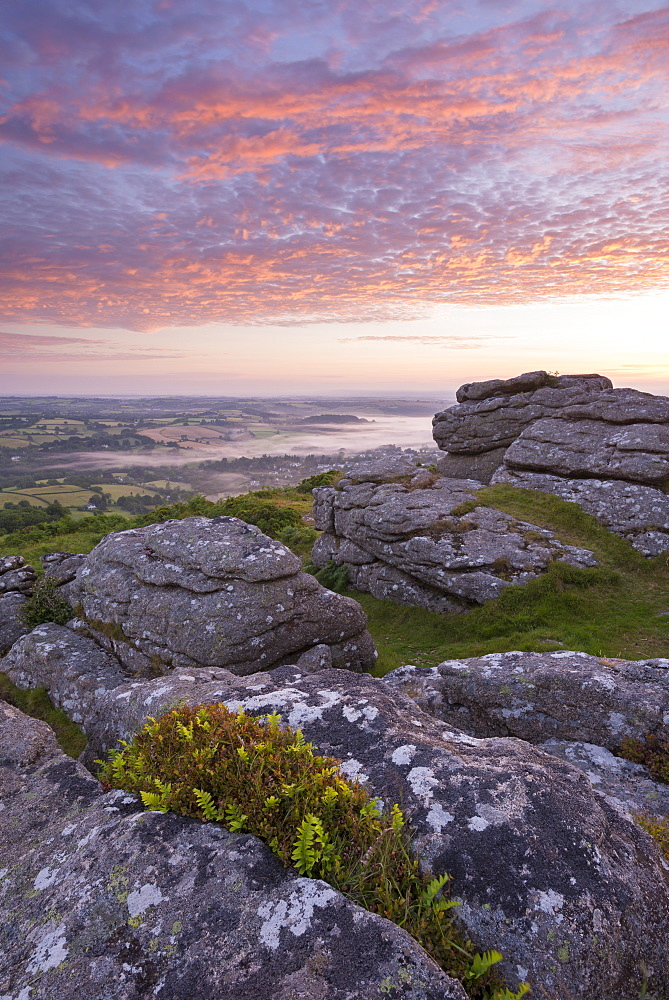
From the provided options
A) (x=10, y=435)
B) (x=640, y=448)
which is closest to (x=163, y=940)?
(x=640, y=448)

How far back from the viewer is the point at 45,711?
11.3 metres

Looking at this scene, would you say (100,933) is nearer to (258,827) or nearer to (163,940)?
(163,940)

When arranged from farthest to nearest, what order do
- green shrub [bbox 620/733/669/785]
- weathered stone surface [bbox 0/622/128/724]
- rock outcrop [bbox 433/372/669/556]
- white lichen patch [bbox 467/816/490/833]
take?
rock outcrop [bbox 433/372/669/556] → weathered stone surface [bbox 0/622/128/724] → green shrub [bbox 620/733/669/785] → white lichen patch [bbox 467/816/490/833]

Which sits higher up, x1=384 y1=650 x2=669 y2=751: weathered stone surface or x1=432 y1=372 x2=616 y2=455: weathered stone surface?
x1=432 y1=372 x2=616 y2=455: weathered stone surface

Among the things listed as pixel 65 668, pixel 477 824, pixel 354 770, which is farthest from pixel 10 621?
pixel 477 824

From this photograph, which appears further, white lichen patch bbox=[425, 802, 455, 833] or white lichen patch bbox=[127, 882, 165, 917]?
white lichen patch bbox=[425, 802, 455, 833]

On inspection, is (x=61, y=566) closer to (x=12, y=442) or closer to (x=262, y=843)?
(x=262, y=843)

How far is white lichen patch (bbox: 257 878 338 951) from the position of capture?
136 inches

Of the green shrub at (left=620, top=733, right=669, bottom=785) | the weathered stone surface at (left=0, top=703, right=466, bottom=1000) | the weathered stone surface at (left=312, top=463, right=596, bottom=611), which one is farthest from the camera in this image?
the weathered stone surface at (left=312, top=463, right=596, bottom=611)

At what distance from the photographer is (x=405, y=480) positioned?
80.7 feet

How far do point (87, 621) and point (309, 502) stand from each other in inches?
1088

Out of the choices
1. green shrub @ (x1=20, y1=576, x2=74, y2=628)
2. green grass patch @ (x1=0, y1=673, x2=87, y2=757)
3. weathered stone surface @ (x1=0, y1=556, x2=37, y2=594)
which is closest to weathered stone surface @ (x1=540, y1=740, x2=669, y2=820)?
green grass patch @ (x1=0, y1=673, x2=87, y2=757)

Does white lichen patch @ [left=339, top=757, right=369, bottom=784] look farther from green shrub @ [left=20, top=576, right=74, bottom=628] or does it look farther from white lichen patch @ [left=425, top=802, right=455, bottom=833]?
green shrub @ [left=20, top=576, right=74, bottom=628]

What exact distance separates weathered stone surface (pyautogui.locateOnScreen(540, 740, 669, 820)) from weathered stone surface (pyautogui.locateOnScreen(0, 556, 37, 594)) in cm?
1543
